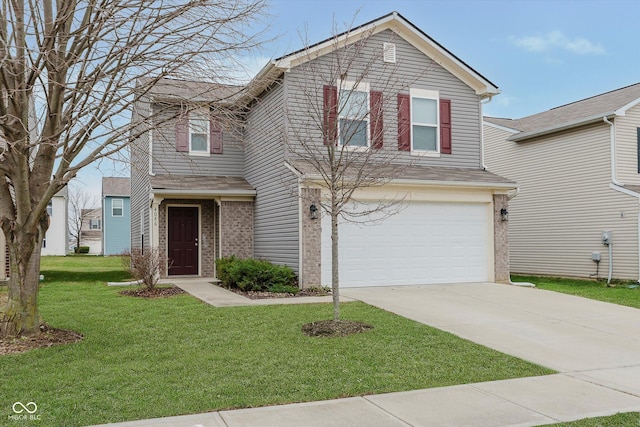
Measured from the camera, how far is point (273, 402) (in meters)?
5.16

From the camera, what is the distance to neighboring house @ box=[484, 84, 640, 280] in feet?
55.8

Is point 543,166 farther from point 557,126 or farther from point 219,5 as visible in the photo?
point 219,5

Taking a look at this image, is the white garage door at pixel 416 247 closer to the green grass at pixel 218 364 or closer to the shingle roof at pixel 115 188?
the green grass at pixel 218 364

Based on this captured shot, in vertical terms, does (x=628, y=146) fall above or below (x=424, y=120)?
below

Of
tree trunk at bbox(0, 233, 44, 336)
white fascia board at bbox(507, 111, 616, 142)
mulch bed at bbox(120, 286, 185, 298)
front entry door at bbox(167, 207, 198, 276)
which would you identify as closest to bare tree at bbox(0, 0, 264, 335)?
tree trunk at bbox(0, 233, 44, 336)

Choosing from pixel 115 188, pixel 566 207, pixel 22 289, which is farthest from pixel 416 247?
pixel 115 188

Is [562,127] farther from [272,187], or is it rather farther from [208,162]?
[208,162]

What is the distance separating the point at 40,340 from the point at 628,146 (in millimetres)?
17290

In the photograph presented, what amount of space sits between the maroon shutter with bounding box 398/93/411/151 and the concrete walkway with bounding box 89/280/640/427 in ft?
14.0

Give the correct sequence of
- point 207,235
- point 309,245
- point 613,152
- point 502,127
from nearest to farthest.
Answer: point 309,245
point 207,235
point 613,152
point 502,127

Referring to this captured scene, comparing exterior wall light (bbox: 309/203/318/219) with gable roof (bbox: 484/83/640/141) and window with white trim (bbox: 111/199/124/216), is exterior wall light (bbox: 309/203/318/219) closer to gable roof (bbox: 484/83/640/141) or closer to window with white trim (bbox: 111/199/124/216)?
gable roof (bbox: 484/83/640/141)

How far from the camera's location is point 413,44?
50.1ft

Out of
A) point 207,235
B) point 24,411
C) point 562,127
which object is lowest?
point 24,411

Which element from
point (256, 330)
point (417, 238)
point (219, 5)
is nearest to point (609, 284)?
point (417, 238)
